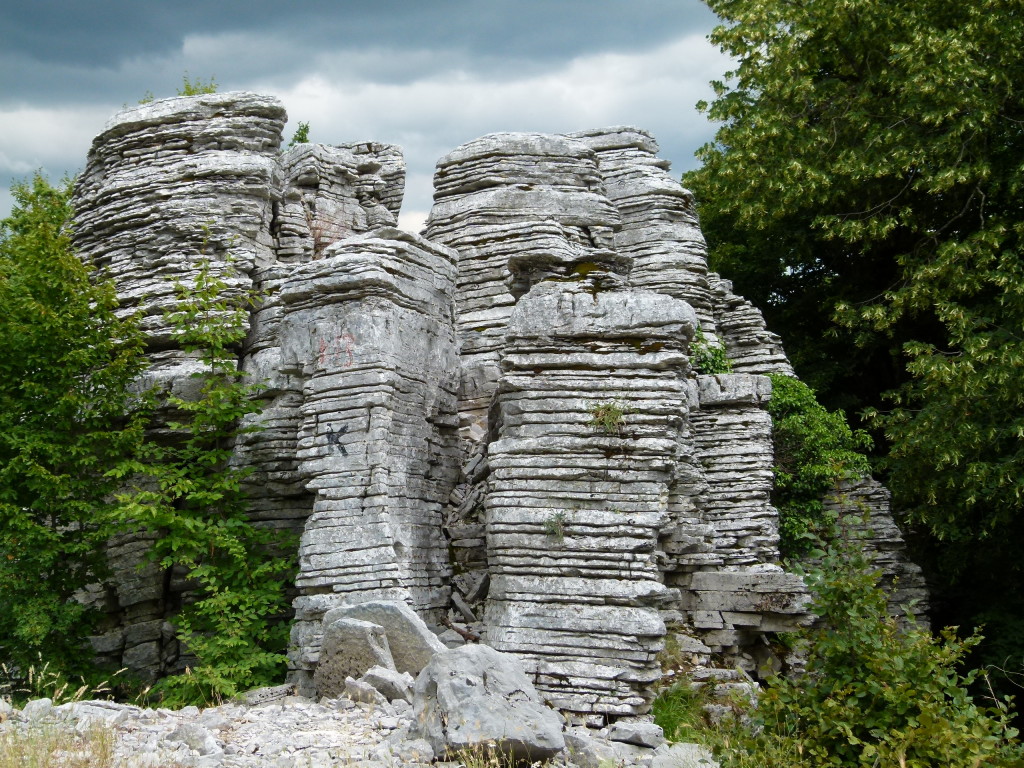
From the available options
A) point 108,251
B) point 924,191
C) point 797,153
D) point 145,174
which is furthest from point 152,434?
point 924,191

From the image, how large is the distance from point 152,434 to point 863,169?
36.0 feet

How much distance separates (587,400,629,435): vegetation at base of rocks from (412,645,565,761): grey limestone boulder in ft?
9.14

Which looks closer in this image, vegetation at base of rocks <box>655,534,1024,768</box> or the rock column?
vegetation at base of rocks <box>655,534,1024,768</box>

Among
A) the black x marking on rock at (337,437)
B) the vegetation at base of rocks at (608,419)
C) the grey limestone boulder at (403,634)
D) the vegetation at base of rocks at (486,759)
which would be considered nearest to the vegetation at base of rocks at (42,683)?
the black x marking on rock at (337,437)

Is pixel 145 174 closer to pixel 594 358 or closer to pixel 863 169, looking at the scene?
pixel 594 358

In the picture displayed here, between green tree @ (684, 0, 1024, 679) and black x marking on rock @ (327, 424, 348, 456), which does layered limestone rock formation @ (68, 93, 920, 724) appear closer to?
black x marking on rock @ (327, 424, 348, 456)

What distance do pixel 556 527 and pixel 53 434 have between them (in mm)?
6123

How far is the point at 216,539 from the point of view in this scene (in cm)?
1101

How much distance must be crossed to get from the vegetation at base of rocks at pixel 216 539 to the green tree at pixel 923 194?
29.2 ft

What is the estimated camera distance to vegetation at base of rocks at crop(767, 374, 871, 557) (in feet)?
49.5

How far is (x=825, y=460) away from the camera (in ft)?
50.2

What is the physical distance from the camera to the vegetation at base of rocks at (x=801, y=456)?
594 inches


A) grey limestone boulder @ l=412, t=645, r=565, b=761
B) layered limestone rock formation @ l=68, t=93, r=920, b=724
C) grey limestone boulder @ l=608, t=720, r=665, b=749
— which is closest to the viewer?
A: grey limestone boulder @ l=412, t=645, r=565, b=761

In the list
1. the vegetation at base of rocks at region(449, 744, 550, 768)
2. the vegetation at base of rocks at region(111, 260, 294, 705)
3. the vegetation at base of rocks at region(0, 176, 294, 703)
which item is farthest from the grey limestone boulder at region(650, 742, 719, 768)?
the vegetation at base of rocks at region(0, 176, 294, 703)
